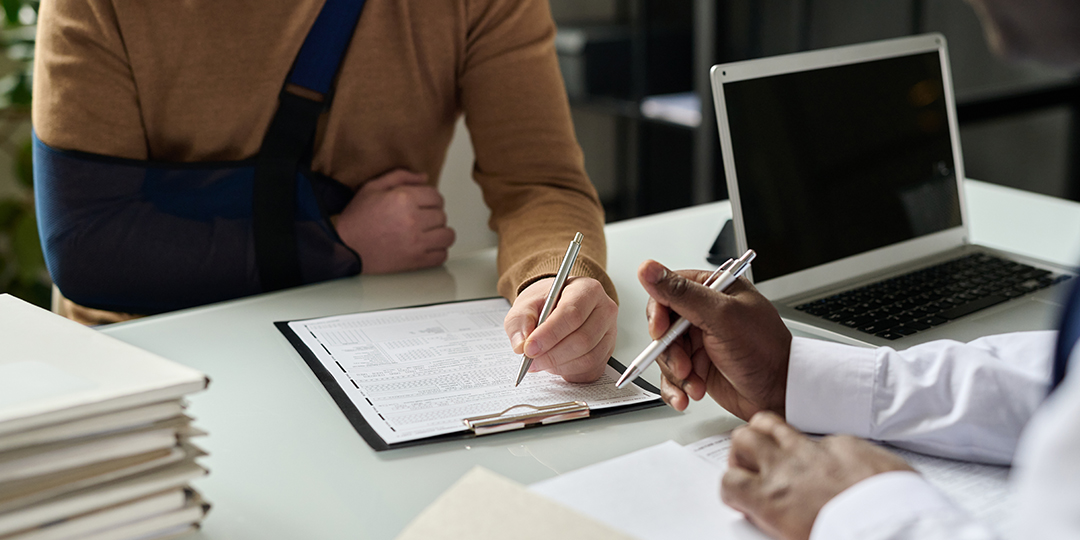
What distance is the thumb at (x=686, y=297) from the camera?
675mm

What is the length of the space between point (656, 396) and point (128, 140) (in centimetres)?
72

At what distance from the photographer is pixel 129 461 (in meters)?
0.52

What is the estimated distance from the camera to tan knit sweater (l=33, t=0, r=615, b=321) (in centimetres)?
102

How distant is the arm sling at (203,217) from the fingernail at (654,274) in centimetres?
58

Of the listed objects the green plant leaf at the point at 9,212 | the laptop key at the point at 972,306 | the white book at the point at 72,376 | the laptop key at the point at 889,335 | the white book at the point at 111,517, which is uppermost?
the white book at the point at 72,376

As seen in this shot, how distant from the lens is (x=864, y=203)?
42.6 inches

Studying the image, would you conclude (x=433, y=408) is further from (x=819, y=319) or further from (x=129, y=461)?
(x=819, y=319)

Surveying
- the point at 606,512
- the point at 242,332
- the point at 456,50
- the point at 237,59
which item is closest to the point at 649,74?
the point at 456,50

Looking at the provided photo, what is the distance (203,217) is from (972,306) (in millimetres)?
935

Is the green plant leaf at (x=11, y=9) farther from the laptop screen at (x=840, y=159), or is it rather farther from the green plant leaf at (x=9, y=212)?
the laptop screen at (x=840, y=159)

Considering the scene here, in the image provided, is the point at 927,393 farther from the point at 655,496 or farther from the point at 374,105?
the point at 374,105

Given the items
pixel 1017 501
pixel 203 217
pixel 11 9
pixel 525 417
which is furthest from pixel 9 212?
pixel 1017 501

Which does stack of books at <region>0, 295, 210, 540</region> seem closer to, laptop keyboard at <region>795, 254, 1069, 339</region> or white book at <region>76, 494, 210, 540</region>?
white book at <region>76, 494, 210, 540</region>

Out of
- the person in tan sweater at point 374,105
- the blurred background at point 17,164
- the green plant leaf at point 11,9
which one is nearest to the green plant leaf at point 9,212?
the blurred background at point 17,164
